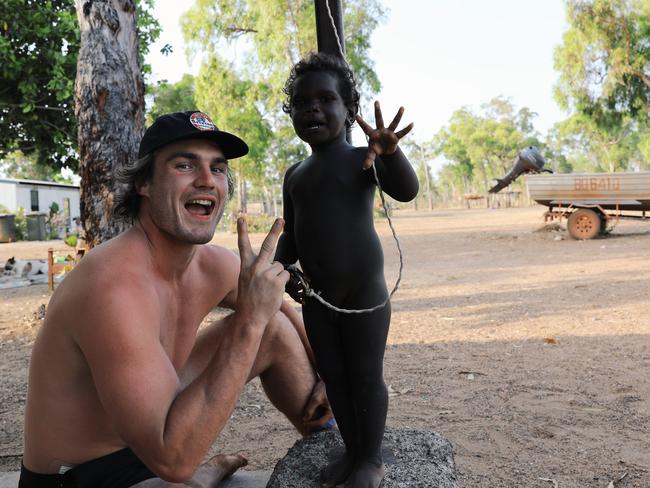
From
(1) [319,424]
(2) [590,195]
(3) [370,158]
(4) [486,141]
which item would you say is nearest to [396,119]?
(3) [370,158]

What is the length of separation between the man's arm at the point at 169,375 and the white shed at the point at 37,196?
29306 mm

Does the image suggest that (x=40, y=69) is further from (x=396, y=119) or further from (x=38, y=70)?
(x=396, y=119)

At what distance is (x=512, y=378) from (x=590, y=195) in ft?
34.8

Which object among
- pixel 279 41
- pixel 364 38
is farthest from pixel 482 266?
pixel 364 38

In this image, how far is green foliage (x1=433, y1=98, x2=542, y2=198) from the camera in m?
50.8

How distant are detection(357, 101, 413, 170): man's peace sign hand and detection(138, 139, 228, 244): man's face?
1.68ft

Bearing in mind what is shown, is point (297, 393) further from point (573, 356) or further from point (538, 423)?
point (573, 356)

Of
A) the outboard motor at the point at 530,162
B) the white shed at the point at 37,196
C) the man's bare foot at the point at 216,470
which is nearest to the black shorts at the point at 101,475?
the man's bare foot at the point at 216,470

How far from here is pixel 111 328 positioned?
5.51 ft

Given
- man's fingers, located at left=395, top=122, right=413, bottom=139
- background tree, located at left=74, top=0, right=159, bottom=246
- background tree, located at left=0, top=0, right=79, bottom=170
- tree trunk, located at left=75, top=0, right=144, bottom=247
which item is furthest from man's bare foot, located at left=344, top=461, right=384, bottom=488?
background tree, located at left=0, top=0, right=79, bottom=170

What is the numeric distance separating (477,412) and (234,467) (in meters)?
1.77

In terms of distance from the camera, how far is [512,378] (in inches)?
174

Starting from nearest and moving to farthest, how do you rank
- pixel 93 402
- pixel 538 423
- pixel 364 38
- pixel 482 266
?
1. pixel 93 402
2. pixel 538 423
3. pixel 482 266
4. pixel 364 38

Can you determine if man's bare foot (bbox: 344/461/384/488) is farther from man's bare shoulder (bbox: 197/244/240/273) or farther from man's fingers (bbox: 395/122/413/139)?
man's fingers (bbox: 395/122/413/139)
